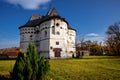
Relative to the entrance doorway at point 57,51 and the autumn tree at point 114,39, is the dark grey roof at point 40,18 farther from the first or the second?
the autumn tree at point 114,39

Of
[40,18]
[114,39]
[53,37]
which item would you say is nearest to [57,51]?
[53,37]

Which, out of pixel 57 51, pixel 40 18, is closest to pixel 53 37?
pixel 57 51

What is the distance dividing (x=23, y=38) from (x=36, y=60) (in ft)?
121

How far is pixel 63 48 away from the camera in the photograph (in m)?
48.7

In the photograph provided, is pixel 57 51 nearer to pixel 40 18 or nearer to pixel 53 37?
pixel 53 37

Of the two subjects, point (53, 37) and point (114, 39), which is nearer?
point (53, 37)

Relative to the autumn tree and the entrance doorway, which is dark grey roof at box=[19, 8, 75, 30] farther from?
the autumn tree

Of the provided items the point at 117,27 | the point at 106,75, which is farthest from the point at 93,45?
the point at 106,75

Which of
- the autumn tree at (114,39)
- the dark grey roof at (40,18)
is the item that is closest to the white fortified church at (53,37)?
the dark grey roof at (40,18)

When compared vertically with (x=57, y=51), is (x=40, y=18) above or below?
above

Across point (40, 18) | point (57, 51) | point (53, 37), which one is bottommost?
point (57, 51)

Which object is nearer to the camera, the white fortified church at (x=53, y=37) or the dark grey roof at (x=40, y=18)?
the white fortified church at (x=53, y=37)

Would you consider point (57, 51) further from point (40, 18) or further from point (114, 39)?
point (114, 39)

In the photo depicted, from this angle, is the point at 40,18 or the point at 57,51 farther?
the point at 40,18
